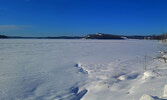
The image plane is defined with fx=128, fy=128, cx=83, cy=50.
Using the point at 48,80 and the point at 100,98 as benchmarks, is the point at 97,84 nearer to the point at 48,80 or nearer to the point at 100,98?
the point at 100,98

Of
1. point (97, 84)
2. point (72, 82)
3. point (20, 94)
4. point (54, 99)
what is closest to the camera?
point (54, 99)

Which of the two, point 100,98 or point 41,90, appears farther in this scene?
point 41,90

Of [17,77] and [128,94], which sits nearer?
[128,94]

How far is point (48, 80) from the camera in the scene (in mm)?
3396

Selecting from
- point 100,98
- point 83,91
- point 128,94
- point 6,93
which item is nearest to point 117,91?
point 128,94

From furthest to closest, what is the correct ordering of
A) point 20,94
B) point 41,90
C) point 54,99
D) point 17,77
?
point 17,77 → point 41,90 → point 20,94 → point 54,99

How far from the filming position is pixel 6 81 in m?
3.24

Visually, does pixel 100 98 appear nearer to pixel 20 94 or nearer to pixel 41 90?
pixel 41 90

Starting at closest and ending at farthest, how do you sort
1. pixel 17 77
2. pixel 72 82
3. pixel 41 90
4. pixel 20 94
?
pixel 20 94 → pixel 41 90 → pixel 72 82 → pixel 17 77

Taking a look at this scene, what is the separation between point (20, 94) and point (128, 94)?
7.06 feet

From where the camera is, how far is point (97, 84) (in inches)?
122

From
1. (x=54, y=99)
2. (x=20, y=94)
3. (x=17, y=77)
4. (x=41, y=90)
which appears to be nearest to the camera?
(x=54, y=99)

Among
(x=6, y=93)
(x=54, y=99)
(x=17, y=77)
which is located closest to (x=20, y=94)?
(x=6, y=93)

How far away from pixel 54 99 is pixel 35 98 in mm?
370
